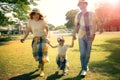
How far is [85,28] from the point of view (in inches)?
309

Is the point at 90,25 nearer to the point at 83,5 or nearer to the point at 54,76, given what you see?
the point at 83,5

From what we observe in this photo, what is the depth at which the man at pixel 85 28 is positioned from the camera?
7.69 m

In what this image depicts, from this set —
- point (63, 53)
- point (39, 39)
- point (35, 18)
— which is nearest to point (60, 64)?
point (63, 53)

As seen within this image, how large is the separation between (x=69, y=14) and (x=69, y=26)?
349 inches

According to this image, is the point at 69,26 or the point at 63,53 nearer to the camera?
the point at 63,53

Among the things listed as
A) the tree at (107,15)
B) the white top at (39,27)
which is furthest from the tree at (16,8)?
the tree at (107,15)

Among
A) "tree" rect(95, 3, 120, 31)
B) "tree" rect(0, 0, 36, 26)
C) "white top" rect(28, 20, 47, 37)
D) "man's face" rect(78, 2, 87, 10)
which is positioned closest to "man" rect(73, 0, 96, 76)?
"man's face" rect(78, 2, 87, 10)

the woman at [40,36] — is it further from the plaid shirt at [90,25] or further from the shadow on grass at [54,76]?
the plaid shirt at [90,25]

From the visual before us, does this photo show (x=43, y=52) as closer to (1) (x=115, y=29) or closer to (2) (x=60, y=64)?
(2) (x=60, y=64)

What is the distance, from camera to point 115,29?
82.4 metres

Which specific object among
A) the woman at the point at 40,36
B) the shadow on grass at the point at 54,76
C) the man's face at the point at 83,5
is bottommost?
the shadow on grass at the point at 54,76

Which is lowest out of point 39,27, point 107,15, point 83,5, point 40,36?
point 40,36

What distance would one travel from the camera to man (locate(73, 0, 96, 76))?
25.2 ft

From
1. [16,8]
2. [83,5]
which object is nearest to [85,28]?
[83,5]
